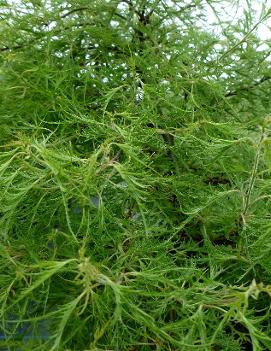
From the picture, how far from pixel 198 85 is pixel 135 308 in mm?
578

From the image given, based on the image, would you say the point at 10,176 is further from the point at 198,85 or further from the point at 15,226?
the point at 198,85

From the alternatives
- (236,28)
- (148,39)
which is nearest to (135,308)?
(148,39)

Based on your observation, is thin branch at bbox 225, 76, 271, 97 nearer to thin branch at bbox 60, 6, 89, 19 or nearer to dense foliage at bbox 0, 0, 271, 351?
dense foliage at bbox 0, 0, 271, 351

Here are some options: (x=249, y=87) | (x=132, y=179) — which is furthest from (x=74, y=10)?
(x=132, y=179)

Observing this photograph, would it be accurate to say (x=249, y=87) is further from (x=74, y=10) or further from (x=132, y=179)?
(x=132, y=179)

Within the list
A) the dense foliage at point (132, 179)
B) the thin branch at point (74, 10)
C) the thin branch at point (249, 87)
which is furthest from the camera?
the thin branch at point (249, 87)

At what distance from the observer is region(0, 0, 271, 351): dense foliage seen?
38.3 inches

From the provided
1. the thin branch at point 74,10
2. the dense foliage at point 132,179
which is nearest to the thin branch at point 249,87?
A: the dense foliage at point 132,179

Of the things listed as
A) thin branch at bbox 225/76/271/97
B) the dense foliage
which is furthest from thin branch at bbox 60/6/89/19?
thin branch at bbox 225/76/271/97

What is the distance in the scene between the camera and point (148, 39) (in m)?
1.40

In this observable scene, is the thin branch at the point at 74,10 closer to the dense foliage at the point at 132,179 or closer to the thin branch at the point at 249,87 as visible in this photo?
the dense foliage at the point at 132,179

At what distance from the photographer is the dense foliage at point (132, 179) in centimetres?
97

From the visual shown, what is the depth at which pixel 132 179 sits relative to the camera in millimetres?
952

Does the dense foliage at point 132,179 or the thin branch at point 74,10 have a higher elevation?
the thin branch at point 74,10
